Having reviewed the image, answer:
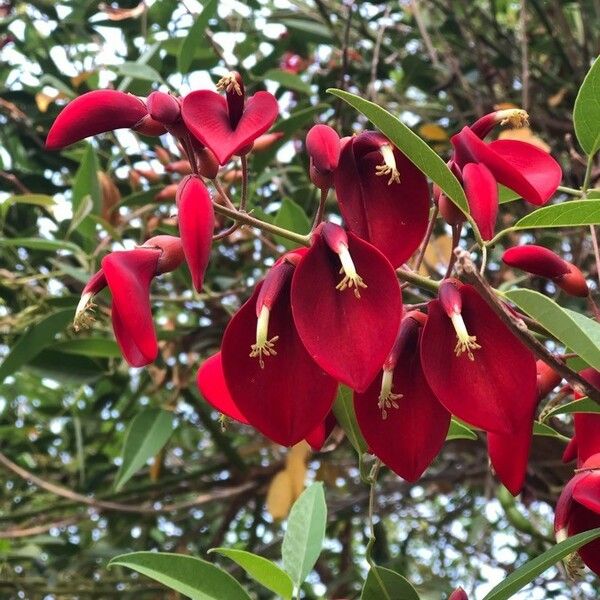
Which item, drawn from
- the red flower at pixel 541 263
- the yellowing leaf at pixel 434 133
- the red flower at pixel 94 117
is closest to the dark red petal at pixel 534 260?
the red flower at pixel 541 263

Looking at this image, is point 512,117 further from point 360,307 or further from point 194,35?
point 194,35

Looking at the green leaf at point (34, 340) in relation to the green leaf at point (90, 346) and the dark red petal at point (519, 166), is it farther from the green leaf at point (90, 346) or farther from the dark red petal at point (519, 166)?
the dark red petal at point (519, 166)

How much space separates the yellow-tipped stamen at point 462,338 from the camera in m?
0.46

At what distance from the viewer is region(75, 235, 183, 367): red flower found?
470mm

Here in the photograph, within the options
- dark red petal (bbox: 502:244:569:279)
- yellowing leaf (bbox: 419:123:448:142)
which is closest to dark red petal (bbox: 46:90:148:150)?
dark red petal (bbox: 502:244:569:279)

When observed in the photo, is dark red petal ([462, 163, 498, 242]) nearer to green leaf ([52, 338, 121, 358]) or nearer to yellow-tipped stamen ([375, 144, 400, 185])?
yellow-tipped stamen ([375, 144, 400, 185])

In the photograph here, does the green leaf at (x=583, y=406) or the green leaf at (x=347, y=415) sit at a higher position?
the green leaf at (x=583, y=406)

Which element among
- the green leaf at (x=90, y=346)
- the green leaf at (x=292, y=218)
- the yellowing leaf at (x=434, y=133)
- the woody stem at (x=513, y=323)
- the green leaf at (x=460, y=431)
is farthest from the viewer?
the yellowing leaf at (x=434, y=133)

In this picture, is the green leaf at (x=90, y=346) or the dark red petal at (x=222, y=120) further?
the green leaf at (x=90, y=346)

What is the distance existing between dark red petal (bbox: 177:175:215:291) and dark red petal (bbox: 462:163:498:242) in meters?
0.14

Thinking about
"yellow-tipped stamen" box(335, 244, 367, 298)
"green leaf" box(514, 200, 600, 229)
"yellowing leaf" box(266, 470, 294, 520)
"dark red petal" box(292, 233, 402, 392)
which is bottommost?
"yellowing leaf" box(266, 470, 294, 520)

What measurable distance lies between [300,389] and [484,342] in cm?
10

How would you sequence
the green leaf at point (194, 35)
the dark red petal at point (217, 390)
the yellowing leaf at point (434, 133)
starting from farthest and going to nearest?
the yellowing leaf at point (434, 133)
the green leaf at point (194, 35)
the dark red petal at point (217, 390)

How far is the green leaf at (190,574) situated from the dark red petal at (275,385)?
148 mm
